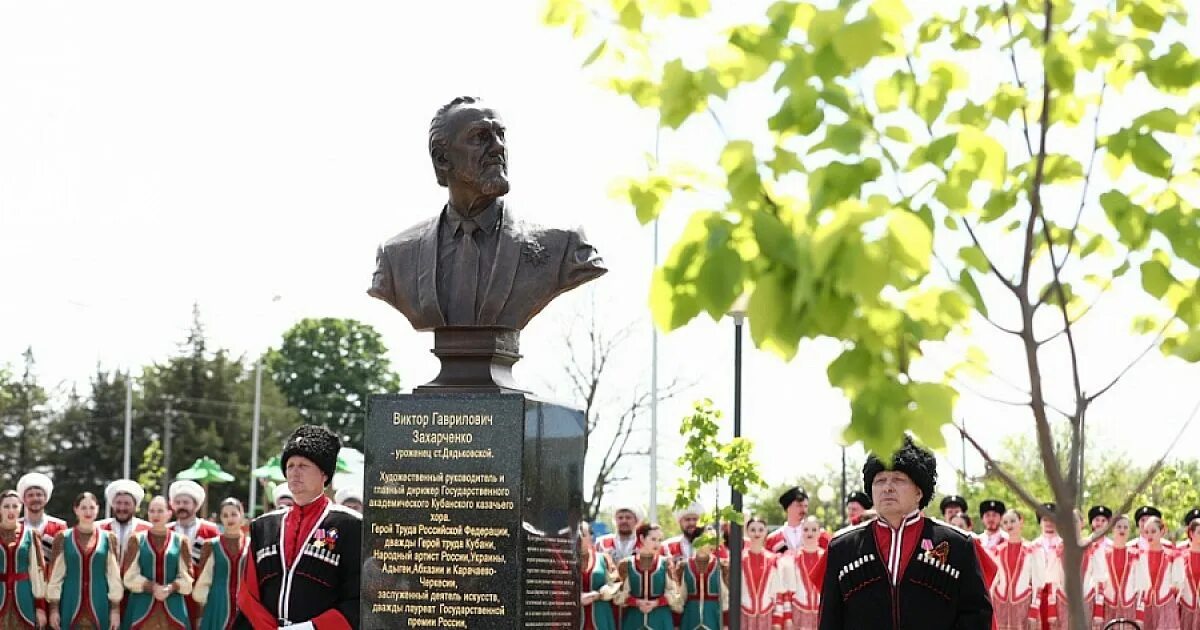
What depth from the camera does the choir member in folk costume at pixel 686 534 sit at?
1753 centimetres

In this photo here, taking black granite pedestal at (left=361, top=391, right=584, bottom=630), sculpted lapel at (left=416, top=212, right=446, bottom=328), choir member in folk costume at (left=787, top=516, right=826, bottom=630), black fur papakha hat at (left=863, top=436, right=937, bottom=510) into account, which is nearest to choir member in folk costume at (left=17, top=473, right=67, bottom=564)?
choir member in folk costume at (left=787, top=516, right=826, bottom=630)

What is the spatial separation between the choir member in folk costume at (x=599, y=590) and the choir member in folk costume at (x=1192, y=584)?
7602mm

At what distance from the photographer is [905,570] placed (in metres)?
7.78

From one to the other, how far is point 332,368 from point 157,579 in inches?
2301

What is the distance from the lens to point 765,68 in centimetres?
393

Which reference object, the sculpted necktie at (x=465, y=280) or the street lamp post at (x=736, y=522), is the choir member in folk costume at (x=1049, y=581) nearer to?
the street lamp post at (x=736, y=522)

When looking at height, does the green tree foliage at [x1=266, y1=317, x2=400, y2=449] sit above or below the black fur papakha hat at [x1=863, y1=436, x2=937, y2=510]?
above

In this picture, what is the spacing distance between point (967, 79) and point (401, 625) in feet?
17.0

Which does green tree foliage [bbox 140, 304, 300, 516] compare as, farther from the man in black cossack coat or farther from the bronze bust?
Result: the man in black cossack coat

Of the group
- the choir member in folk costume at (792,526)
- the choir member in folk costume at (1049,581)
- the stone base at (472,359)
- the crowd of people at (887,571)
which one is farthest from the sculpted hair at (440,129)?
the choir member in folk costume at (1049,581)

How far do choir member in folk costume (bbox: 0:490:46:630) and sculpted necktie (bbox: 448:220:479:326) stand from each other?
31.7 ft

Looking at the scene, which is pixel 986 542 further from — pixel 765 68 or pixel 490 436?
pixel 765 68

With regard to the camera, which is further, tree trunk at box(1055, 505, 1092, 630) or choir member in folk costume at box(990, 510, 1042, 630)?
choir member in folk costume at box(990, 510, 1042, 630)

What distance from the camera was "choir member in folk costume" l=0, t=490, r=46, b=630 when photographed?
16.7 m
